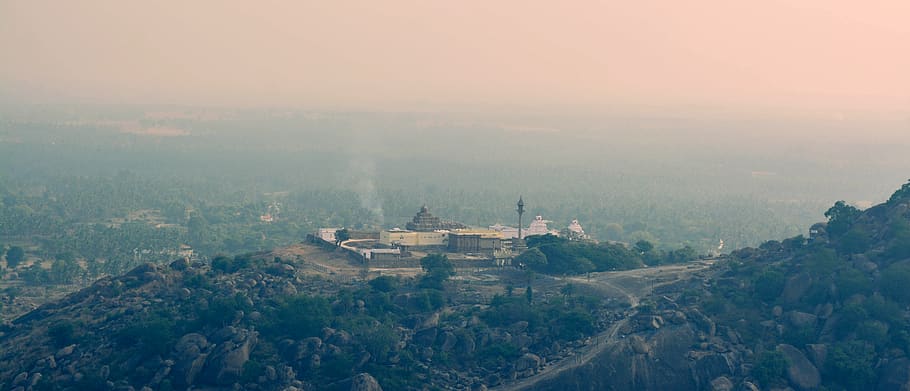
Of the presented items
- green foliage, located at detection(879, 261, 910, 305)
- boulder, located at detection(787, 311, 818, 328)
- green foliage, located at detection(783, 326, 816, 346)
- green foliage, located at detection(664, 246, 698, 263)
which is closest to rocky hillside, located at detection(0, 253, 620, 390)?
green foliage, located at detection(783, 326, 816, 346)

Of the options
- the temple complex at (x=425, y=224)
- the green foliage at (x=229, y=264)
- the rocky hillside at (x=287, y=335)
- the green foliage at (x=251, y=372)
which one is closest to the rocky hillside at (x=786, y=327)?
the rocky hillside at (x=287, y=335)

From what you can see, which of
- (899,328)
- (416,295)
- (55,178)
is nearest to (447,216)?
(55,178)

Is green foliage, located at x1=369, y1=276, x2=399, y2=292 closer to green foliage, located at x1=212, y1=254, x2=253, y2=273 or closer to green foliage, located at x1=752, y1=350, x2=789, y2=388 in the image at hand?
green foliage, located at x1=212, y1=254, x2=253, y2=273

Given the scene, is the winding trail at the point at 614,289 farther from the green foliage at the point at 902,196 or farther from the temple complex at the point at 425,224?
the temple complex at the point at 425,224

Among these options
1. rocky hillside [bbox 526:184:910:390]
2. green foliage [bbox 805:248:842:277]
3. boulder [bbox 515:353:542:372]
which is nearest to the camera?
rocky hillside [bbox 526:184:910:390]

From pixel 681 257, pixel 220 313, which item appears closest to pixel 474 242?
pixel 681 257

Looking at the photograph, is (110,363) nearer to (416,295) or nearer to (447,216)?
(416,295)
